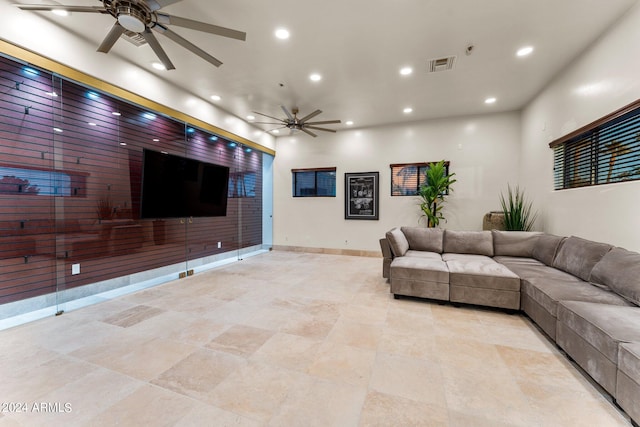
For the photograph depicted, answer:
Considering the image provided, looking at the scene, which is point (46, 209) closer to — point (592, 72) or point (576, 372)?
point (576, 372)

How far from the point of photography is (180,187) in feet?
14.0

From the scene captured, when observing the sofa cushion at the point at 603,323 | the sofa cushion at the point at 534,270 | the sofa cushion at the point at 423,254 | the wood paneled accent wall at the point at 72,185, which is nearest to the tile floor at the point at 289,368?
the sofa cushion at the point at 603,323

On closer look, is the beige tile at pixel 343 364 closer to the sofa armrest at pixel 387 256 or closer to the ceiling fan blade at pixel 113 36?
the sofa armrest at pixel 387 256

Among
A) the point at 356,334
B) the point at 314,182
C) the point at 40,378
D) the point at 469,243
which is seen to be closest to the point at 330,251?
the point at 314,182

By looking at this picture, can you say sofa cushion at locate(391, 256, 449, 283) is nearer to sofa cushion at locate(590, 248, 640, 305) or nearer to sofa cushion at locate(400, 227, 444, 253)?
sofa cushion at locate(400, 227, 444, 253)

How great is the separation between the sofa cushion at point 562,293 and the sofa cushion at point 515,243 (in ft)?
4.44

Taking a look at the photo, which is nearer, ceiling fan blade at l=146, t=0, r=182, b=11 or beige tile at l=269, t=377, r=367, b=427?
beige tile at l=269, t=377, r=367, b=427

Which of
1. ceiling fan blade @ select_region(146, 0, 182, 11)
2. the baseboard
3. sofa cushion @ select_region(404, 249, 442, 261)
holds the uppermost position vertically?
ceiling fan blade @ select_region(146, 0, 182, 11)

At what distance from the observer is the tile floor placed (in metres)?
1.59

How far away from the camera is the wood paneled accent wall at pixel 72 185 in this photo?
2811 millimetres

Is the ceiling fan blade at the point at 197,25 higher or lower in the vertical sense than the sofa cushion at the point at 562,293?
higher

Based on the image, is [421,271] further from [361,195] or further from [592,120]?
[361,195]

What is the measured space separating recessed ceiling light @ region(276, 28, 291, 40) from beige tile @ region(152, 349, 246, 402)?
3604 millimetres

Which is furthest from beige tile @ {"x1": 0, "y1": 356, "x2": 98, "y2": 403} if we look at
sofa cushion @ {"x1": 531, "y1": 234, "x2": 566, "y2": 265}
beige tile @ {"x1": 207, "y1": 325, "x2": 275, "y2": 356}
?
sofa cushion @ {"x1": 531, "y1": 234, "x2": 566, "y2": 265}
